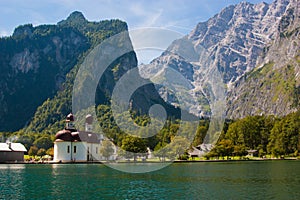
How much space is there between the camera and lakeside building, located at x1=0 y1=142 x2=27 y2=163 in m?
121

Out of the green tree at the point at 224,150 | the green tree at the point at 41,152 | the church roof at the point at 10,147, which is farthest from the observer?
the green tree at the point at 41,152

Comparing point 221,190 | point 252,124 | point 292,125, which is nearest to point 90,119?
point 252,124

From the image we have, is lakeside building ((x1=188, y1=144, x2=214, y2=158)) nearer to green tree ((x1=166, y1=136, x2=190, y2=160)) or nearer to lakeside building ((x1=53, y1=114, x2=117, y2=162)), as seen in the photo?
green tree ((x1=166, y1=136, x2=190, y2=160))

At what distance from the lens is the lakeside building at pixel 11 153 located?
12131cm

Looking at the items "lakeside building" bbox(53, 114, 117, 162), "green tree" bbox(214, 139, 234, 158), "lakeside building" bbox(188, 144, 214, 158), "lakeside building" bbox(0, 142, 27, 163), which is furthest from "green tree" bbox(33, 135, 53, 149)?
"green tree" bbox(214, 139, 234, 158)

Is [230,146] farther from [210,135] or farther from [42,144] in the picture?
[42,144]

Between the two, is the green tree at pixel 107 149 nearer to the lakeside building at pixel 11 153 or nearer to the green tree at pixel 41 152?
the lakeside building at pixel 11 153

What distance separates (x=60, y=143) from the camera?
404 ft

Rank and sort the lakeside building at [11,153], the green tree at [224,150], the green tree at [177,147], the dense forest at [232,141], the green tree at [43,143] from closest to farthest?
1. the green tree at [177,147]
2. the dense forest at [232,141]
3. the green tree at [224,150]
4. the lakeside building at [11,153]
5. the green tree at [43,143]

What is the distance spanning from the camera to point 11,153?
122562 millimetres

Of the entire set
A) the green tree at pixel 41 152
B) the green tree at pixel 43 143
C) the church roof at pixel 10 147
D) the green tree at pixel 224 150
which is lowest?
the green tree at pixel 224 150

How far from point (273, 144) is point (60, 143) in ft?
201

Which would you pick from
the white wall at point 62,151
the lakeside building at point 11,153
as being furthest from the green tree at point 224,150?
the lakeside building at point 11,153

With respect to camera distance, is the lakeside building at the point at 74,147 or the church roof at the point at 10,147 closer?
the church roof at the point at 10,147
